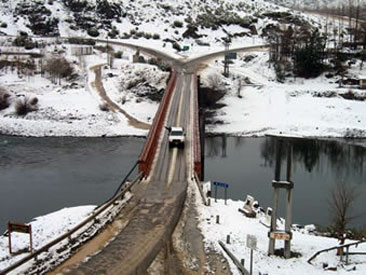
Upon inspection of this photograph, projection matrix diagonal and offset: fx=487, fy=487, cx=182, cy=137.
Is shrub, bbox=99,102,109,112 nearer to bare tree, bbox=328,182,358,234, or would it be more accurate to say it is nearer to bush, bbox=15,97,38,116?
bush, bbox=15,97,38,116

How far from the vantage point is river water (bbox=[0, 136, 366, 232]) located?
1163 inches

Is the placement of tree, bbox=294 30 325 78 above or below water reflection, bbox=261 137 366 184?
above

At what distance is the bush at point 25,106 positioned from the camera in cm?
5166

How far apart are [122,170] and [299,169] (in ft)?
44.3

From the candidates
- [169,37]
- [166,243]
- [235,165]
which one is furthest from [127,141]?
[169,37]

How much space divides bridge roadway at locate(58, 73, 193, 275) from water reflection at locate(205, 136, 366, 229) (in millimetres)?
4498

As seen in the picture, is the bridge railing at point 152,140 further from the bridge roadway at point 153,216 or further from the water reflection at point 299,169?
the water reflection at point 299,169

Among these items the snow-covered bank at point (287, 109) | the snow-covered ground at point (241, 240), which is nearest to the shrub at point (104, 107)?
the snow-covered bank at point (287, 109)

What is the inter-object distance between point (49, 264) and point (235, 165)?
22790 mm

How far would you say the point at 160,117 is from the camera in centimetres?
3812

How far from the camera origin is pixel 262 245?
770 inches

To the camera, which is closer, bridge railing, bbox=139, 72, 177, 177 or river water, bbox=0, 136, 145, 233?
bridge railing, bbox=139, 72, 177, 177

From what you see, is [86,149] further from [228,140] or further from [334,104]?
[334,104]

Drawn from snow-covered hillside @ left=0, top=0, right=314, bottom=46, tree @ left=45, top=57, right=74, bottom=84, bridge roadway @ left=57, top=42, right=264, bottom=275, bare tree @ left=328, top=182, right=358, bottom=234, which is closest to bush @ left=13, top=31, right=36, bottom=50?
snow-covered hillside @ left=0, top=0, right=314, bottom=46
